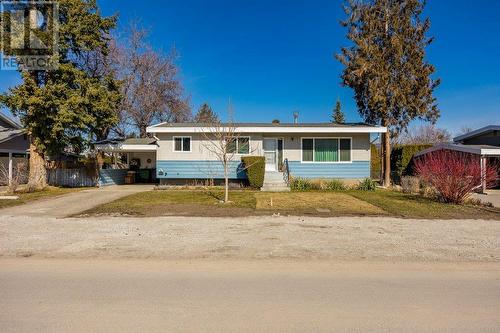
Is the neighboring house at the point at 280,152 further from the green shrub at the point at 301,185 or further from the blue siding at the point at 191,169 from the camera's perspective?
the green shrub at the point at 301,185

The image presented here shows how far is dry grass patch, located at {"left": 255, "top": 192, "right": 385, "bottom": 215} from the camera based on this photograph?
1079cm

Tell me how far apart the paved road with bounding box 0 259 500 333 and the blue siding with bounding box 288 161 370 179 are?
1453 cm

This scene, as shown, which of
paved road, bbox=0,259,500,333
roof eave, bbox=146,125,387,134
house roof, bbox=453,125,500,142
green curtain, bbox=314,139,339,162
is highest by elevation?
house roof, bbox=453,125,500,142

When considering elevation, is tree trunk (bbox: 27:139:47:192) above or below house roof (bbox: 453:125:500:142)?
below

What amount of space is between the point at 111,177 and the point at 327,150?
1535 centimetres

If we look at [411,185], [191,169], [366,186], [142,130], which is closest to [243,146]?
[191,169]

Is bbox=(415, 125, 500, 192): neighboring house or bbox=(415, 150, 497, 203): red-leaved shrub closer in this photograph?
bbox=(415, 150, 497, 203): red-leaved shrub

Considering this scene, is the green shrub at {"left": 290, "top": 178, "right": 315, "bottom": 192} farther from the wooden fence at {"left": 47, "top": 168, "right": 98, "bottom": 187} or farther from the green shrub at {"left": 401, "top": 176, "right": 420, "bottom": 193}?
the wooden fence at {"left": 47, "top": 168, "right": 98, "bottom": 187}

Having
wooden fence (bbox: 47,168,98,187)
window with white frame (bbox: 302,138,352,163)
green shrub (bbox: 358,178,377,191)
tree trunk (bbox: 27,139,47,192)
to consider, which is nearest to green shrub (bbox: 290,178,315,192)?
window with white frame (bbox: 302,138,352,163)

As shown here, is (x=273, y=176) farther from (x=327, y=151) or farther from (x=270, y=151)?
(x=327, y=151)

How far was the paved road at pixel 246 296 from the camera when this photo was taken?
3227mm

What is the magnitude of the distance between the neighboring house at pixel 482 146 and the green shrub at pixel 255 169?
1216 centimetres

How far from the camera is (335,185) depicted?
18172 millimetres

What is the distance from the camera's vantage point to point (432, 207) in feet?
38.8
